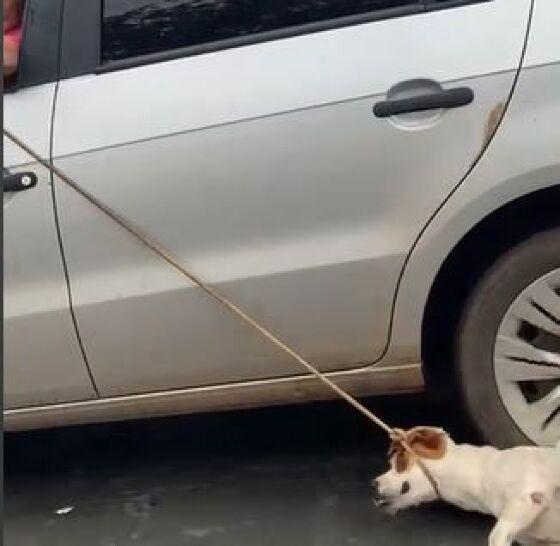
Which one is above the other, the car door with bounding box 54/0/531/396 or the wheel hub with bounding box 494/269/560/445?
the car door with bounding box 54/0/531/396

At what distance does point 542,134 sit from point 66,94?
4.01ft

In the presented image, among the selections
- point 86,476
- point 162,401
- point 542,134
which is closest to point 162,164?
point 162,401

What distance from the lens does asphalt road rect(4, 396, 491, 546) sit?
3613 mm

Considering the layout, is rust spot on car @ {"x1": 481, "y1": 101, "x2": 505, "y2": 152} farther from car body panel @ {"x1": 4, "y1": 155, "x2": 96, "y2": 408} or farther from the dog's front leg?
car body panel @ {"x1": 4, "y1": 155, "x2": 96, "y2": 408}

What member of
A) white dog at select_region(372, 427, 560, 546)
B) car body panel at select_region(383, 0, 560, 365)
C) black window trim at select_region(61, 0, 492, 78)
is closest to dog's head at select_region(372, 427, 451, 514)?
white dog at select_region(372, 427, 560, 546)

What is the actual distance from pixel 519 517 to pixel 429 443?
0.32m

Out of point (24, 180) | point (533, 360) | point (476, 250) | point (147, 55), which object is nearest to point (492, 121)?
point (476, 250)

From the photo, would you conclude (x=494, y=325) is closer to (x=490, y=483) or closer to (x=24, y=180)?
(x=490, y=483)

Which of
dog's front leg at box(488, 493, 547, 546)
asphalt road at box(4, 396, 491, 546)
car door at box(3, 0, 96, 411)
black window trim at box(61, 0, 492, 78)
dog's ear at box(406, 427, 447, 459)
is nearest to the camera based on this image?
dog's front leg at box(488, 493, 547, 546)

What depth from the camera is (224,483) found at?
13.1ft

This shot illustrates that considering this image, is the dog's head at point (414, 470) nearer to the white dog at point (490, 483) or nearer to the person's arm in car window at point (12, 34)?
the white dog at point (490, 483)

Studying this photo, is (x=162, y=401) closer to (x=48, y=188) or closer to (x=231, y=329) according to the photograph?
(x=231, y=329)

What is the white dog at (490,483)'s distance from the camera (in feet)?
9.76

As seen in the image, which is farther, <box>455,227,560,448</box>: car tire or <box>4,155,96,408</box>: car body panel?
<box>4,155,96,408</box>: car body panel
